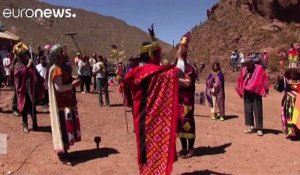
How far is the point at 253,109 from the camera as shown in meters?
12.2

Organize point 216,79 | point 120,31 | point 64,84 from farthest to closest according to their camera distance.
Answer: point 120,31, point 216,79, point 64,84

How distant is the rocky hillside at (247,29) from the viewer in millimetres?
43031

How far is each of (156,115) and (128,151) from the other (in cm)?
337

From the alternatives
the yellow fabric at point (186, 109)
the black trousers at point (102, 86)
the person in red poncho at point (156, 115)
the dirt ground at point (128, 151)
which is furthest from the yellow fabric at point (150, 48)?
the black trousers at point (102, 86)

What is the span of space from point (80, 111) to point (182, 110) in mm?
7360

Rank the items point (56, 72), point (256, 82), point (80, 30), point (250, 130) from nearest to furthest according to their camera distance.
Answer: point (56, 72) < point (256, 82) < point (250, 130) < point (80, 30)

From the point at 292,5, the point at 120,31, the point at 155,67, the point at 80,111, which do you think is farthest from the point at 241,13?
the point at 120,31

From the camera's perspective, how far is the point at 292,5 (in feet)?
145

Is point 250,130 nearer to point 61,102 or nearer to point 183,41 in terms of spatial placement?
point 183,41

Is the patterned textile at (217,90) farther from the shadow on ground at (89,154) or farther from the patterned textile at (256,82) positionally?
the shadow on ground at (89,154)

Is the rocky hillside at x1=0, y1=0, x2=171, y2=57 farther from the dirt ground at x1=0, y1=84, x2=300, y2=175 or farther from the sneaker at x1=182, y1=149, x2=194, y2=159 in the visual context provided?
the sneaker at x1=182, y1=149, x2=194, y2=159

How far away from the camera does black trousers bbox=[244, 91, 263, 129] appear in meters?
12.1

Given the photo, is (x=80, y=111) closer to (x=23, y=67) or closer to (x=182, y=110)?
(x=23, y=67)

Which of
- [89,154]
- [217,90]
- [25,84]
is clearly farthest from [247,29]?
[89,154]
